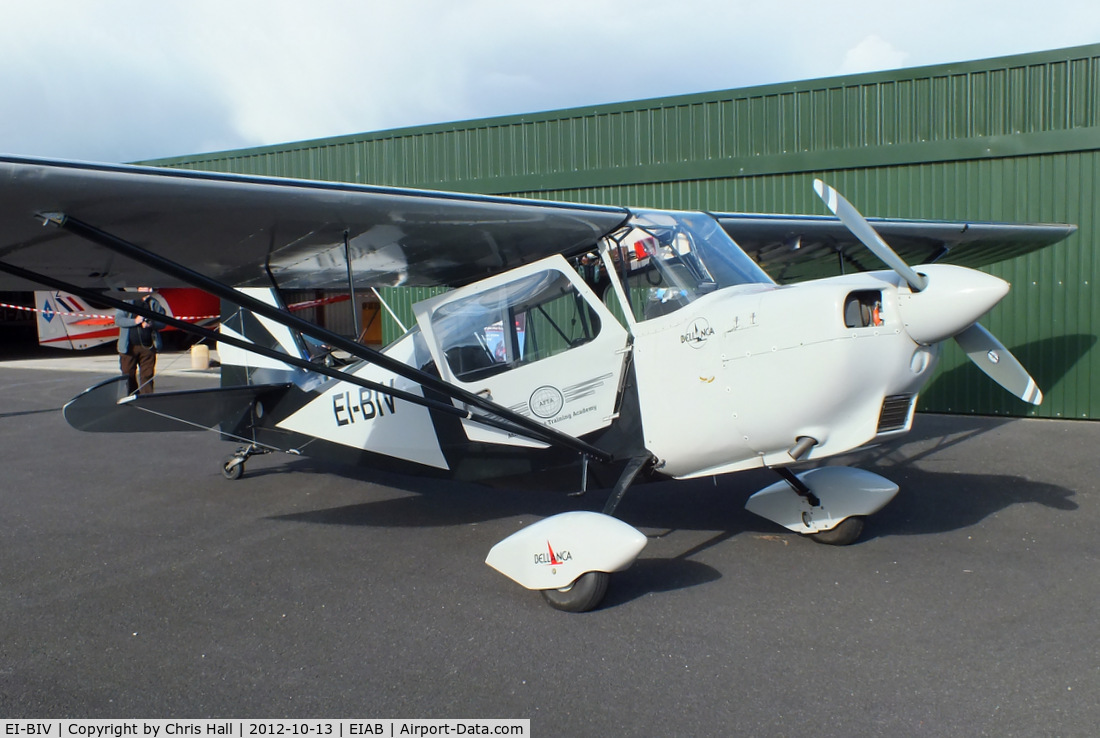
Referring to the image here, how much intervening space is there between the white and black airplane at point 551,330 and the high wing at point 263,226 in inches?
0.6

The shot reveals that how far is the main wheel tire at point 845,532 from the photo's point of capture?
4801 millimetres

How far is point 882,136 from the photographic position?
10078 mm

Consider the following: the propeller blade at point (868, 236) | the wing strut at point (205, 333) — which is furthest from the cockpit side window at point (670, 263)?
the wing strut at point (205, 333)

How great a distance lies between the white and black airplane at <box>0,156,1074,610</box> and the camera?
3.67 meters

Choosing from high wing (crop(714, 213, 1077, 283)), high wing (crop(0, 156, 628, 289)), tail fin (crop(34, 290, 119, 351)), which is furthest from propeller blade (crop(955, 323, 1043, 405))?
tail fin (crop(34, 290, 119, 351))

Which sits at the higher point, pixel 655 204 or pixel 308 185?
pixel 655 204

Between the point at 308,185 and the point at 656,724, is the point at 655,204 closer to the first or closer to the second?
the point at 308,185

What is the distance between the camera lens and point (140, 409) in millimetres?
5793

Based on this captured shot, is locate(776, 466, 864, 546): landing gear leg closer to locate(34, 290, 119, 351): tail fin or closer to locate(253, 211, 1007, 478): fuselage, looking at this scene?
locate(253, 211, 1007, 478): fuselage

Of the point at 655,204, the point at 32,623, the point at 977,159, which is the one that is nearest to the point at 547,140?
the point at 655,204

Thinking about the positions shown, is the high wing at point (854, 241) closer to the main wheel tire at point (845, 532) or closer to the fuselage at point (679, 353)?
the fuselage at point (679, 353)

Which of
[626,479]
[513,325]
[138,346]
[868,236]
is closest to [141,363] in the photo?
[138,346]

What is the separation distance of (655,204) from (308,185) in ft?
27.3

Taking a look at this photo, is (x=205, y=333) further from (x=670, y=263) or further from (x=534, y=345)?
(x=670, y=263)
